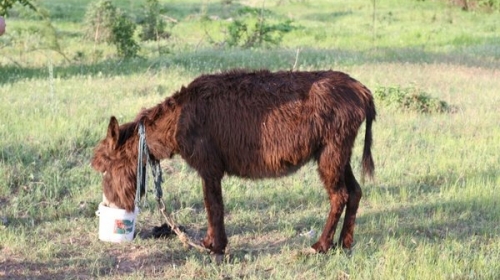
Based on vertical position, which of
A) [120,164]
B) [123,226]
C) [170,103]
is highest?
[170,103]

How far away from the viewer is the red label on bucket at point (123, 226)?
5.95 metres

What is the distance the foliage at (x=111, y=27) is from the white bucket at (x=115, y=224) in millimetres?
10035

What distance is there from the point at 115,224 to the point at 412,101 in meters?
6.29

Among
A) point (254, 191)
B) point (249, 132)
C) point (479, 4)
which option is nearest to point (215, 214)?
point (249, 132)

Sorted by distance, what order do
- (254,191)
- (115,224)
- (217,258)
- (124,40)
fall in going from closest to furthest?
(217,258), (115,224), (254,191), (124,40)

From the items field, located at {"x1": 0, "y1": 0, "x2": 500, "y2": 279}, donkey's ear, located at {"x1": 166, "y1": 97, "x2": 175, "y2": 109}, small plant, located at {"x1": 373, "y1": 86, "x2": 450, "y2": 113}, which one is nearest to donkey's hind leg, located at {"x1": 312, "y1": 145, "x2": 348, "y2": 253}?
field, located at {"x1": 0, "y1": 0, "x2": 500, "y2": 279}

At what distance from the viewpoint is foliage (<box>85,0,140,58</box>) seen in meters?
15.8

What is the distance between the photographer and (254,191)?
7453mm

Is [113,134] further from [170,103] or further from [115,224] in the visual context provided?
[115,224]

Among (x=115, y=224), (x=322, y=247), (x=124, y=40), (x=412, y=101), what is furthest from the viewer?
(x=124, y=40)

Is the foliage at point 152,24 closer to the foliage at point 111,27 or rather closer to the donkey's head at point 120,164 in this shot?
the foliage at point 111,27

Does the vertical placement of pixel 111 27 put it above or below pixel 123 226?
above

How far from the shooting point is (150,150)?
586 cm

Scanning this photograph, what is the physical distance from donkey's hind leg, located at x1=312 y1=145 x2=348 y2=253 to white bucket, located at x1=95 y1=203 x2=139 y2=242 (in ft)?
4.83
